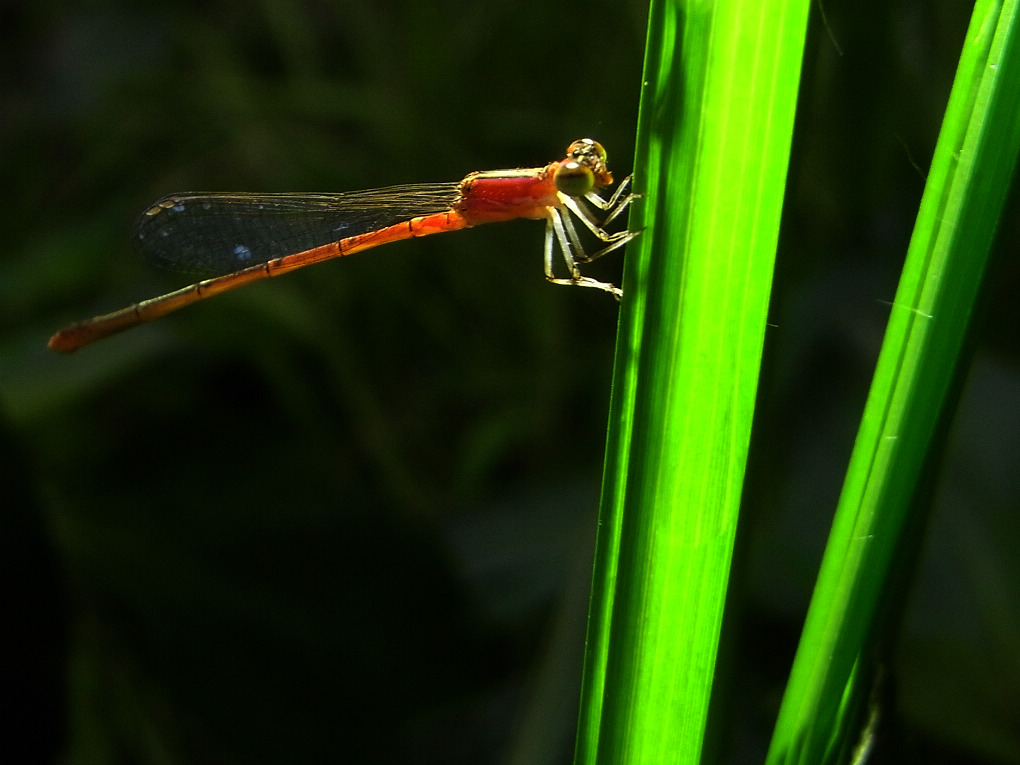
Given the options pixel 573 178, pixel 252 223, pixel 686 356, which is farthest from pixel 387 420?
pixel 686 356

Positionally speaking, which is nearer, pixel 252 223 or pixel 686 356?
pixel 686 356

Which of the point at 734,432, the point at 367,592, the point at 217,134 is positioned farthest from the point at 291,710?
the point at 217,134

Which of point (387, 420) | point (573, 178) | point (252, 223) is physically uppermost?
point (573, 178)

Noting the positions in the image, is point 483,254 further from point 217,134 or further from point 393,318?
point 217,134

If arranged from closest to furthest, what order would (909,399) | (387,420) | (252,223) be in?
(909,399)
(252,223)
(387,420)

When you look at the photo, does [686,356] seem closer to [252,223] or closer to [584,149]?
[584,149]

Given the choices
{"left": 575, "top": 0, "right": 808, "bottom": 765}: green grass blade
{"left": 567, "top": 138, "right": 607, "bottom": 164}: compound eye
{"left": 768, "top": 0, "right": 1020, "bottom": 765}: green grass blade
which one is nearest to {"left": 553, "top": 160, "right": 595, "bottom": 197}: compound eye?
{"left": 567, "top": 138, "right": 607, "bottom": 164}: compound eye

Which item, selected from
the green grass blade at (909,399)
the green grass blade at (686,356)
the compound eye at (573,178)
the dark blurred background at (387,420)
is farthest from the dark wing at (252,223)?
the green grass blade at (909,399)

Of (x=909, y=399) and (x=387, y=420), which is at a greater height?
(x=909, y=399)
